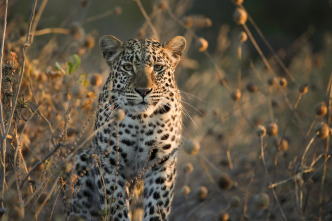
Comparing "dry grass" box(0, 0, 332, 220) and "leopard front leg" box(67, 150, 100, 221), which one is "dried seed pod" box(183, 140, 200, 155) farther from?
"leopard front leg" box(67, 150, 100, 221)

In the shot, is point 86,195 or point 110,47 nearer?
point 110,47

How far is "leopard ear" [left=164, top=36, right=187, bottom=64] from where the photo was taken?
17.4 ft

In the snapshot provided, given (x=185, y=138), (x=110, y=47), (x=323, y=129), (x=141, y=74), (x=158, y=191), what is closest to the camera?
(x=323, y=129)

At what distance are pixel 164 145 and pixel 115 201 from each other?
2.86 ft

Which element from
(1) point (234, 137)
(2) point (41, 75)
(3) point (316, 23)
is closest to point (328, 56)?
(1) point (234, 137)

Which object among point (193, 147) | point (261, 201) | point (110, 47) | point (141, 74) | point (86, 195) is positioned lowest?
point (86, 195)

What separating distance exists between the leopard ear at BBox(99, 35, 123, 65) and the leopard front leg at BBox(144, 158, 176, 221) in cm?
139

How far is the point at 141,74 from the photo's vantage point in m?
4.89

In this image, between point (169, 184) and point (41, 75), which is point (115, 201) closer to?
point (169, 184)

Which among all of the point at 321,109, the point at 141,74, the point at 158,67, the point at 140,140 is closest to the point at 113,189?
the point at 140,140

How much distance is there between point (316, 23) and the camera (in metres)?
16.6

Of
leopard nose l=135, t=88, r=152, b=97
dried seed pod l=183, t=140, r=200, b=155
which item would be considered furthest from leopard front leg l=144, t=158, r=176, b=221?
dried seed pod l=183, t=140, r=200, b=155

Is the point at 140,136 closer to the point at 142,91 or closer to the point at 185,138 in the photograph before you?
the point at 142,91

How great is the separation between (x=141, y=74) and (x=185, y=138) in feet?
4.12
